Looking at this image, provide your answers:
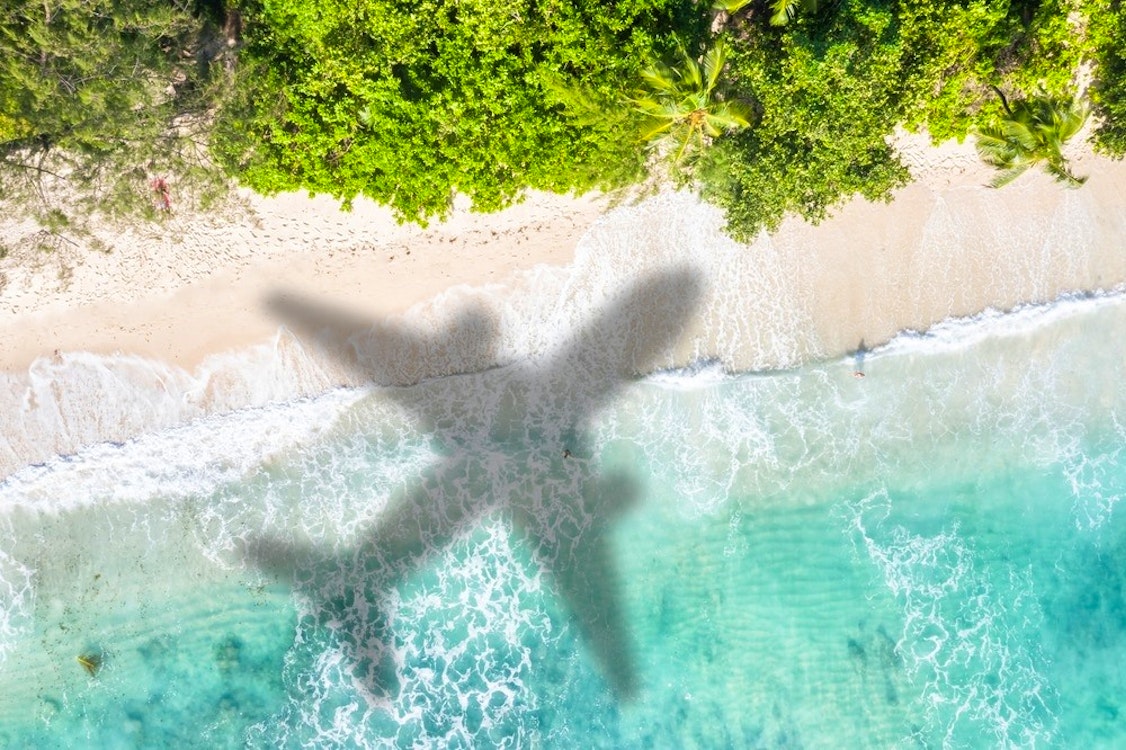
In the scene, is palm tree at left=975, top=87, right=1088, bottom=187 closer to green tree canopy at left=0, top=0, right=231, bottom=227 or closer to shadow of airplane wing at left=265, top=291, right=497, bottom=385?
shadow of airplane wing at left=265, top=291, right=497, bottom=385

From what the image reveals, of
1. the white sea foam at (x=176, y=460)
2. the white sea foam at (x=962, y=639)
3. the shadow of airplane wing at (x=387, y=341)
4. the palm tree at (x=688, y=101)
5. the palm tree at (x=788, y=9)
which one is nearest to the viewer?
the palm tree at (x=688, y=101)

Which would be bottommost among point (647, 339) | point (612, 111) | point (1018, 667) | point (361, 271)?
point (1018, 667)

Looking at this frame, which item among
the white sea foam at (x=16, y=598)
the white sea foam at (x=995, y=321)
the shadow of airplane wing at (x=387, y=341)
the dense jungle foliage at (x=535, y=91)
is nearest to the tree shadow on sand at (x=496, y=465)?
the shadow of airplane wing at (x=387, y=341)

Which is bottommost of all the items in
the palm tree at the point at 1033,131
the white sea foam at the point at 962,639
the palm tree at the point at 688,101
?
the white sea foam at the point at 962,639

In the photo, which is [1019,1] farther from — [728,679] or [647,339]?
[728,679]

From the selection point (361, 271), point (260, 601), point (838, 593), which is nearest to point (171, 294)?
point (361, 271)

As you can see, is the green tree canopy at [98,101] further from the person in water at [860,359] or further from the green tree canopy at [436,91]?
the person in water at [860,359]
